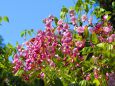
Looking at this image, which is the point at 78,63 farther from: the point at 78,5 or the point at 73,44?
the point at 78,5

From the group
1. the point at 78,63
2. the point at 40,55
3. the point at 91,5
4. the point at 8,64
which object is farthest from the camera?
the point at 91,5

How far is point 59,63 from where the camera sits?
18.6 feet

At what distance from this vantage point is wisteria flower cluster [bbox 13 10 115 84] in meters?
4.63

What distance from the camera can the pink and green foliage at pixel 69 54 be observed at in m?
4.57

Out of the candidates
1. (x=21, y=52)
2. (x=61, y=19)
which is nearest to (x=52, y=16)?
(x=61, y=19)

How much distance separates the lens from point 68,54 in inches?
223

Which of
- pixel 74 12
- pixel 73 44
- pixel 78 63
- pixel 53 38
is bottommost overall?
pixel 78 63

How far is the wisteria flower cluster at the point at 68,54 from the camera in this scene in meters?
4.63

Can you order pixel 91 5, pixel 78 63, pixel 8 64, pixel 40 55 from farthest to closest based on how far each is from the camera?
pixel 91 5
pixel 8 64
pixel 40 55
pixel 78 63

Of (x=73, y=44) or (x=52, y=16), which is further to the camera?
(x=52, y=16)

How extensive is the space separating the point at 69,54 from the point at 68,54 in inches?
0.6

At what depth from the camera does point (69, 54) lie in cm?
566

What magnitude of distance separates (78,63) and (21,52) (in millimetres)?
1600

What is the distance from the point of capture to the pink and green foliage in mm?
4566
